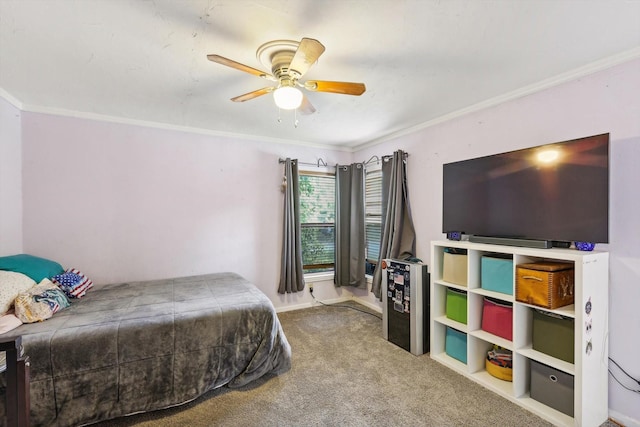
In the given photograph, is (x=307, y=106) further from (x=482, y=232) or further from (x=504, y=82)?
(x=482, y=232)

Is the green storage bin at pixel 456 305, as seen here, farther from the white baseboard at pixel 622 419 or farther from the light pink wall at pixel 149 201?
the light pink wall at pixel 149 201

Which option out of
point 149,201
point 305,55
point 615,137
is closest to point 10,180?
point 149,201

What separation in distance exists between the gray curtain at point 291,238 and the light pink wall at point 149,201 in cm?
14

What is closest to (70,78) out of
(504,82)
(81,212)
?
(81,212)

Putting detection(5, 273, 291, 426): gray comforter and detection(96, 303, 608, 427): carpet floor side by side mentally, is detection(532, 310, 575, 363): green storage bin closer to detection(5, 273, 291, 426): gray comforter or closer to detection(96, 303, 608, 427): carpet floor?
detection(96, 303, 608, 427): carpet floor

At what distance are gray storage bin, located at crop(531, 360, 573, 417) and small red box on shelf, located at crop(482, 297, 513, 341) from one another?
0.24 m

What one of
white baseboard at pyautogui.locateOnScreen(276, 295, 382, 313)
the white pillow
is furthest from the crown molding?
the white pillow

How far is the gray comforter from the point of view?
1.69m

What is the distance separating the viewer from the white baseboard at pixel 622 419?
1810 mm


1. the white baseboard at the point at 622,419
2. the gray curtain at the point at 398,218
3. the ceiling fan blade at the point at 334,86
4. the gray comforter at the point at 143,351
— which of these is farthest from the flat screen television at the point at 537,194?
the gray comforter at the point at 143,351

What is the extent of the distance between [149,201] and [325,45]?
260cm

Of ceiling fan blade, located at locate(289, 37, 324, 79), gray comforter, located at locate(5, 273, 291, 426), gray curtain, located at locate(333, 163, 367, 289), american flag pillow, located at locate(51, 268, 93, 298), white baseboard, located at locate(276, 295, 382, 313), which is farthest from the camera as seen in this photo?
gray curtain, located at locate(333, 163, 367, 289)

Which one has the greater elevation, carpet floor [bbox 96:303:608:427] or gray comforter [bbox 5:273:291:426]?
gray comforter [bbox 5:273:291:426]

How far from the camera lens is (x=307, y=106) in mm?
2162
